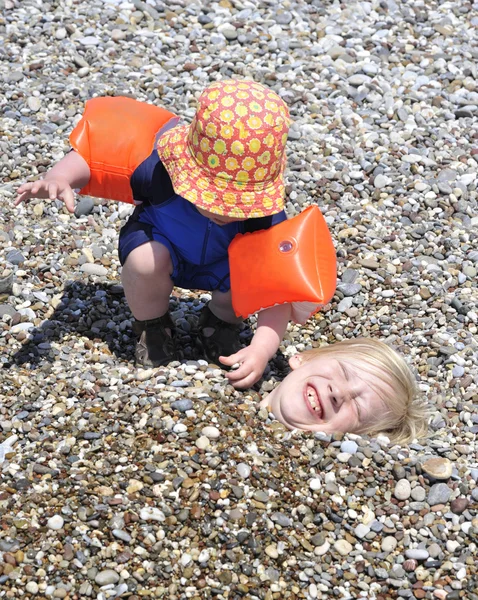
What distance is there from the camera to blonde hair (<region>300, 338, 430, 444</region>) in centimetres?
379

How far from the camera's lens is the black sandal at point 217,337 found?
4.25 metres

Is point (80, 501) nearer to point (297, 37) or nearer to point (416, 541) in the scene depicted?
point (416, 541)

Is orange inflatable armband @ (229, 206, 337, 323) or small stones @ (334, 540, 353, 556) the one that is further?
orange inflatable armband @ (229, 206, 337, 323)

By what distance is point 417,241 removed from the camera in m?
5.14

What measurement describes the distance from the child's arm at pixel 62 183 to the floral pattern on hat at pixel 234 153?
46cm

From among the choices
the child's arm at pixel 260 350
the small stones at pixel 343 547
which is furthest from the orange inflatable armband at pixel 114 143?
the small stones at pixel 343 547

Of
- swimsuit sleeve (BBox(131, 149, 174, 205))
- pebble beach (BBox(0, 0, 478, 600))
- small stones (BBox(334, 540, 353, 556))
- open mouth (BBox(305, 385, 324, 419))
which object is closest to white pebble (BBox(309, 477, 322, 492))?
pebble beach (BBox(0, 0, 478, 600))

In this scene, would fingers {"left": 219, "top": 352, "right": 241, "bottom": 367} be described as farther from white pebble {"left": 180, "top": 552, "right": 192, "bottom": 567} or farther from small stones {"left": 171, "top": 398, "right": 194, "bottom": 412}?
white pebble {"left": 180, "top": 552, "right": 192, "bottom": 567}

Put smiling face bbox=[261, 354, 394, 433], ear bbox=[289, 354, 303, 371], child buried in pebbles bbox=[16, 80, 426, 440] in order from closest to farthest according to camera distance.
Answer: child buried in pebbles bbox=[16, 80, 426, 440] → smiling face bbox=[261, 354, 394, 433] → ear bbox=[289, 354, 303, 371]

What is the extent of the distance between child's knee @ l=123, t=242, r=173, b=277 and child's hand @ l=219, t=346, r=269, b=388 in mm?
497

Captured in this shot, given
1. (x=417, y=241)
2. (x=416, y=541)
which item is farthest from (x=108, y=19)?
(x=416, y=541)

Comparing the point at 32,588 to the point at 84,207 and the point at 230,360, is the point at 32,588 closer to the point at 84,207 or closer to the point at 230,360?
the point at 230,360

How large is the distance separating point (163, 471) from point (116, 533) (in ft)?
1.09

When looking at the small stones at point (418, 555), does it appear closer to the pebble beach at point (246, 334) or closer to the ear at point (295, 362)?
the pebble beach at point (246, 334)
